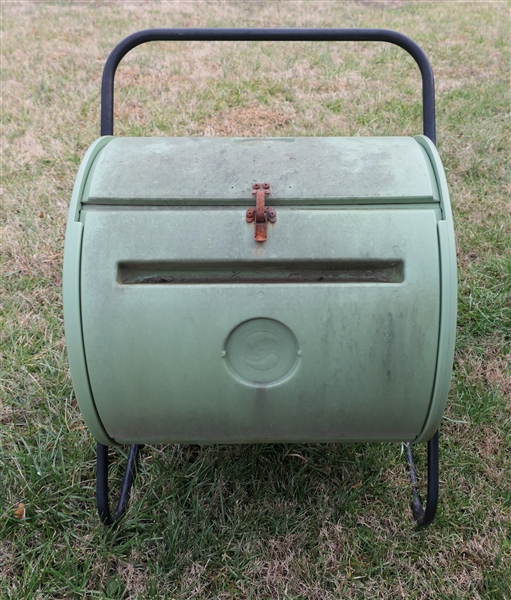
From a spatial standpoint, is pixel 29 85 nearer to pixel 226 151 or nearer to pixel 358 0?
pixel 226 151

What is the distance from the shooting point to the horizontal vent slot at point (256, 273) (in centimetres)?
129

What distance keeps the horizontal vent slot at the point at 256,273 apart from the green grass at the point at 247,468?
88 cm

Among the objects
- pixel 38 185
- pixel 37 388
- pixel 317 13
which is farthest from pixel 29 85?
pixel 317 13

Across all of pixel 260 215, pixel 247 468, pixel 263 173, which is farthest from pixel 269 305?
pixel 247 468

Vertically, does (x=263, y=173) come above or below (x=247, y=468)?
above

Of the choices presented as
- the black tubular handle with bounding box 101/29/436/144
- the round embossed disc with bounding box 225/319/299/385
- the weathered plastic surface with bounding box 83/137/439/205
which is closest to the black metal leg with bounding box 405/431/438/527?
the round embossed disc with bounding box 225/319/299/385

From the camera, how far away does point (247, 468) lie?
77.2 inches

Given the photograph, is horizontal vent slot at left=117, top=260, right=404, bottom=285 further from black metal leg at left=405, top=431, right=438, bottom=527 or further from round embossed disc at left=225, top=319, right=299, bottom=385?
black metal leg at left=405, top=431, right=438, bottom=527

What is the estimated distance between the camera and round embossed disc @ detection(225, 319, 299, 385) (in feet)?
4.20

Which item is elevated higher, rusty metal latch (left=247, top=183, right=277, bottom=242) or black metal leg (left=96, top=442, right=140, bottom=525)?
rusty metal latch (left=247, top=183, right=277, bottom=242)

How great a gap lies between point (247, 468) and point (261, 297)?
93 cm

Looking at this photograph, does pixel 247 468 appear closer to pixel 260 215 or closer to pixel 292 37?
pixel 260 215

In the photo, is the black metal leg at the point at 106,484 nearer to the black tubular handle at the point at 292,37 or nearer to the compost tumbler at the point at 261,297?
the compost tumbler at the point at 261,297

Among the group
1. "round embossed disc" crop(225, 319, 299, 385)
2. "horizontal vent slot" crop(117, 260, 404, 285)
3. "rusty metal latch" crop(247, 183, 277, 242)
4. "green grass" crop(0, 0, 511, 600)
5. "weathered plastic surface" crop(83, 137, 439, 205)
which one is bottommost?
"green grass" crop(0, 0, 511, 600)
